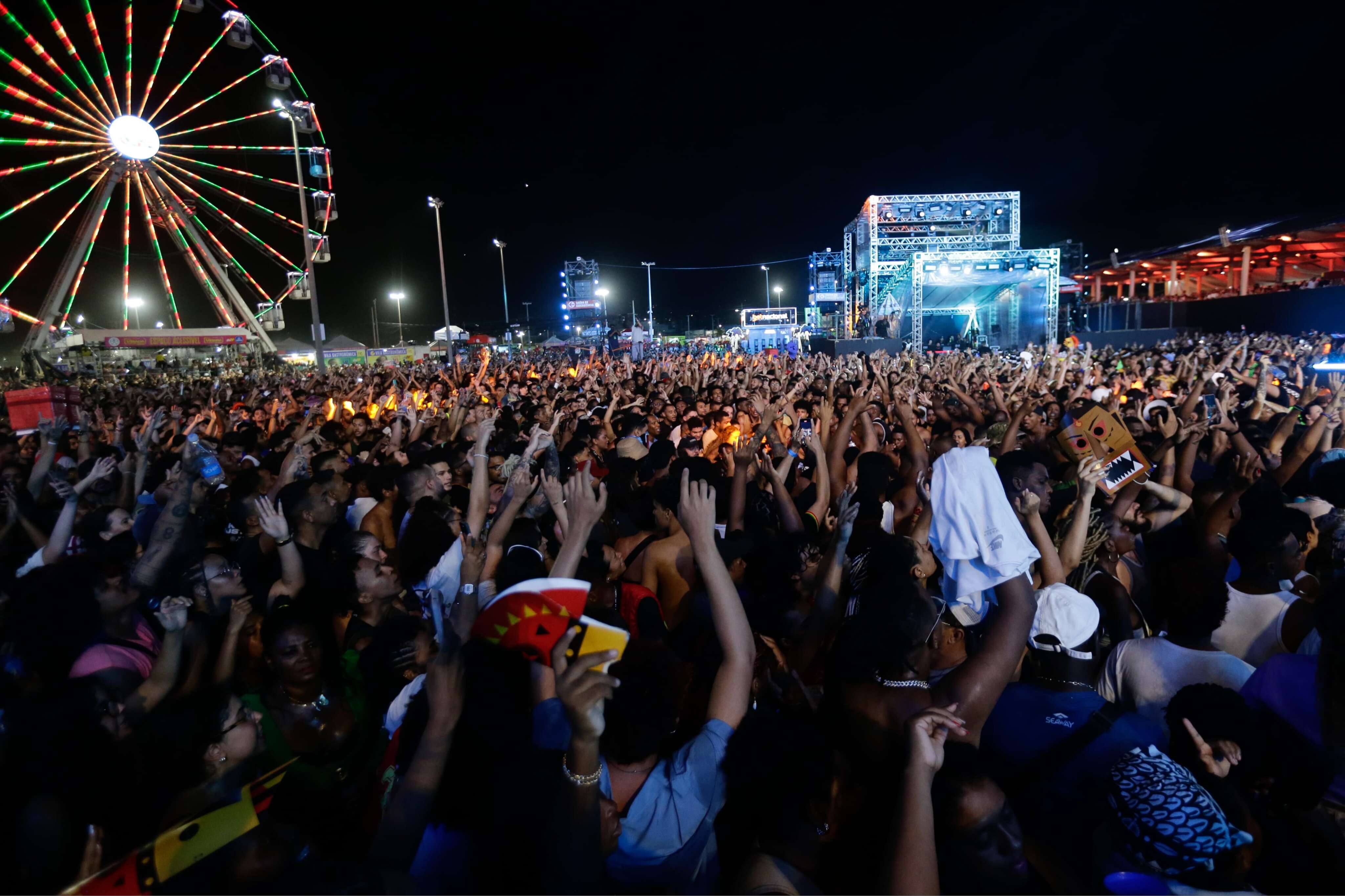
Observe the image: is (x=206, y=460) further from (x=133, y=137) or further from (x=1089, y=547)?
(x=133, y=137)

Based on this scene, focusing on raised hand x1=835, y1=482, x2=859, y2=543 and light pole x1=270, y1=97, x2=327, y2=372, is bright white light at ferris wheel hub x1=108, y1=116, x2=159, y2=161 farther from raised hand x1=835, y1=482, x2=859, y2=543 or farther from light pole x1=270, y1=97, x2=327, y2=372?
raised hand x1=835, y1=482, x2=859, y2=543

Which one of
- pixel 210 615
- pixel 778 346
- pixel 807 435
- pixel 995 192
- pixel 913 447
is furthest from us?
pixel 778 346

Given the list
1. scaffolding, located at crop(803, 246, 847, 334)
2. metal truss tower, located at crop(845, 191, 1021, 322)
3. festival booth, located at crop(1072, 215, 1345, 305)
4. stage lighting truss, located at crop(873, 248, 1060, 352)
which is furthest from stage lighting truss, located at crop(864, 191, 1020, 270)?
scaffolding, located at crop(803, 246, 847, 334)

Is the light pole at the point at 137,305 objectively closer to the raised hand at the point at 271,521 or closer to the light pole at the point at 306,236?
the light pole at the point at 306,236

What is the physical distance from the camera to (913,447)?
502 centimetres

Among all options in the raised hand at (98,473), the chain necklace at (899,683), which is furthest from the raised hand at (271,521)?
the chain necklace at (899,683)

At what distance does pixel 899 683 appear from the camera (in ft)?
7.06

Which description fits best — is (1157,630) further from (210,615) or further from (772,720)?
(210,615)

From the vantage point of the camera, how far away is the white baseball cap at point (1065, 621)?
2.41 metres

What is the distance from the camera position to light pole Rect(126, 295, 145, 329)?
71438 mm

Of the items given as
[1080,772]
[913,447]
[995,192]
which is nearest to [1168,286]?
[995,192]

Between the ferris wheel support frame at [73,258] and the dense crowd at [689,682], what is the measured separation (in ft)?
97.5

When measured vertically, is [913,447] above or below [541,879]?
above

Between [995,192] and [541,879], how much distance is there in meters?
40.0
